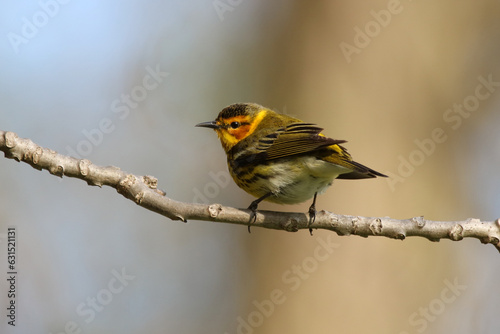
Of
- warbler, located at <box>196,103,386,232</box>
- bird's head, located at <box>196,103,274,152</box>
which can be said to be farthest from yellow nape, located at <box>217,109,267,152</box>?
warbler, located at <box>196,103,386,232</box>

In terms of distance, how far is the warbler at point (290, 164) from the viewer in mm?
4332

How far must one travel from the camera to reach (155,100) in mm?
9844

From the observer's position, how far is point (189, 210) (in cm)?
329

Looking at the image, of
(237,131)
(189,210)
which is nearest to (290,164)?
(237,131)

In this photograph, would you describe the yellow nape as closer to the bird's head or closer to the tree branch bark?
the bird's head

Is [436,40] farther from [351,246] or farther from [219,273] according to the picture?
[219,273]

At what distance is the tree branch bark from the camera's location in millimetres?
3121

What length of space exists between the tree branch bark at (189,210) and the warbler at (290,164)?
0.58m

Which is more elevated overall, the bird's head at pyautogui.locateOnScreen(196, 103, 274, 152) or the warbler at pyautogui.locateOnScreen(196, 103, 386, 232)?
the bird's head at pyautogui.locateOnScreen(196, 103, 274, 152)

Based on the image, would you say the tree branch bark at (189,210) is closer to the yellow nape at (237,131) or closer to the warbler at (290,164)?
the warbler at (290,164)

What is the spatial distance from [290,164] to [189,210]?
1487mm

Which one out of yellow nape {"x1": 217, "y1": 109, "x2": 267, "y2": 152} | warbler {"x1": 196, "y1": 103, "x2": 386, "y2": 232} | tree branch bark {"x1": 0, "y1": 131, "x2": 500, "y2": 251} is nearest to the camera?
tree branch bark {"x1": 0, "y1": 131, "x2": 500, "y2": 251}

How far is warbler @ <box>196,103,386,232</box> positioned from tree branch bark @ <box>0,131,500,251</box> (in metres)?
0.58

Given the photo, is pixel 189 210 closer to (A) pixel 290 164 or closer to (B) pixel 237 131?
(A) pixel 290 164
